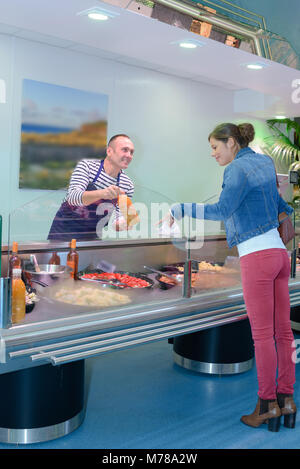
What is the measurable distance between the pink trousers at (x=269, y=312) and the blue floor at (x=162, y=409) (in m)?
0.28

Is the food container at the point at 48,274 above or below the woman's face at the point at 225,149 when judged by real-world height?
below

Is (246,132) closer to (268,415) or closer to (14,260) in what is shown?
(14,260)

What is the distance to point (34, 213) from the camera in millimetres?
2504

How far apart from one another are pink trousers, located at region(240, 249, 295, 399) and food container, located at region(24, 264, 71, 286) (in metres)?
0.94

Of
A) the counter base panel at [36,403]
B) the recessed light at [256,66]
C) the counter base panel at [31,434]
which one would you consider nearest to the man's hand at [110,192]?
the counter base panel at [36,403]

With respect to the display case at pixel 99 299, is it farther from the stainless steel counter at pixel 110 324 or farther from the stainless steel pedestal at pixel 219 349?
the stainless steel pedestal at pixel 219 349

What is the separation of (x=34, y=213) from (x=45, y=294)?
409 mm

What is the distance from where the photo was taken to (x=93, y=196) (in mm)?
2766

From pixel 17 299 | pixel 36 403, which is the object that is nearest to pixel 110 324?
pixel 17 299

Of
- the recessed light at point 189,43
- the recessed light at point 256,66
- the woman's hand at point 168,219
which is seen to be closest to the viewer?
the woman's hand at point 168,219

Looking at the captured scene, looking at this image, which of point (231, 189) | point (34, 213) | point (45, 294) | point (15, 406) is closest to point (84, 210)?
point (34, 213)

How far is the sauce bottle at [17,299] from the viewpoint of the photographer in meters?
2.07

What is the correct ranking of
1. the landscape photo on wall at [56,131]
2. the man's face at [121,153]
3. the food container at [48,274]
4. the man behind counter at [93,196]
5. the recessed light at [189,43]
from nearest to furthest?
the food container at [48,274], the man behind counter at [93,196], the man's face at [121,153], the recessed light at [189,43], the landscape photo on wall at [56,131]

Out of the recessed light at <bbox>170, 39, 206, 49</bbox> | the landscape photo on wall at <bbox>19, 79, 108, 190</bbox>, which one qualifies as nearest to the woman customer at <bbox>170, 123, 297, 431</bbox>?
the recessed light at <bbox>170, 39, 206, 49</bbox>
